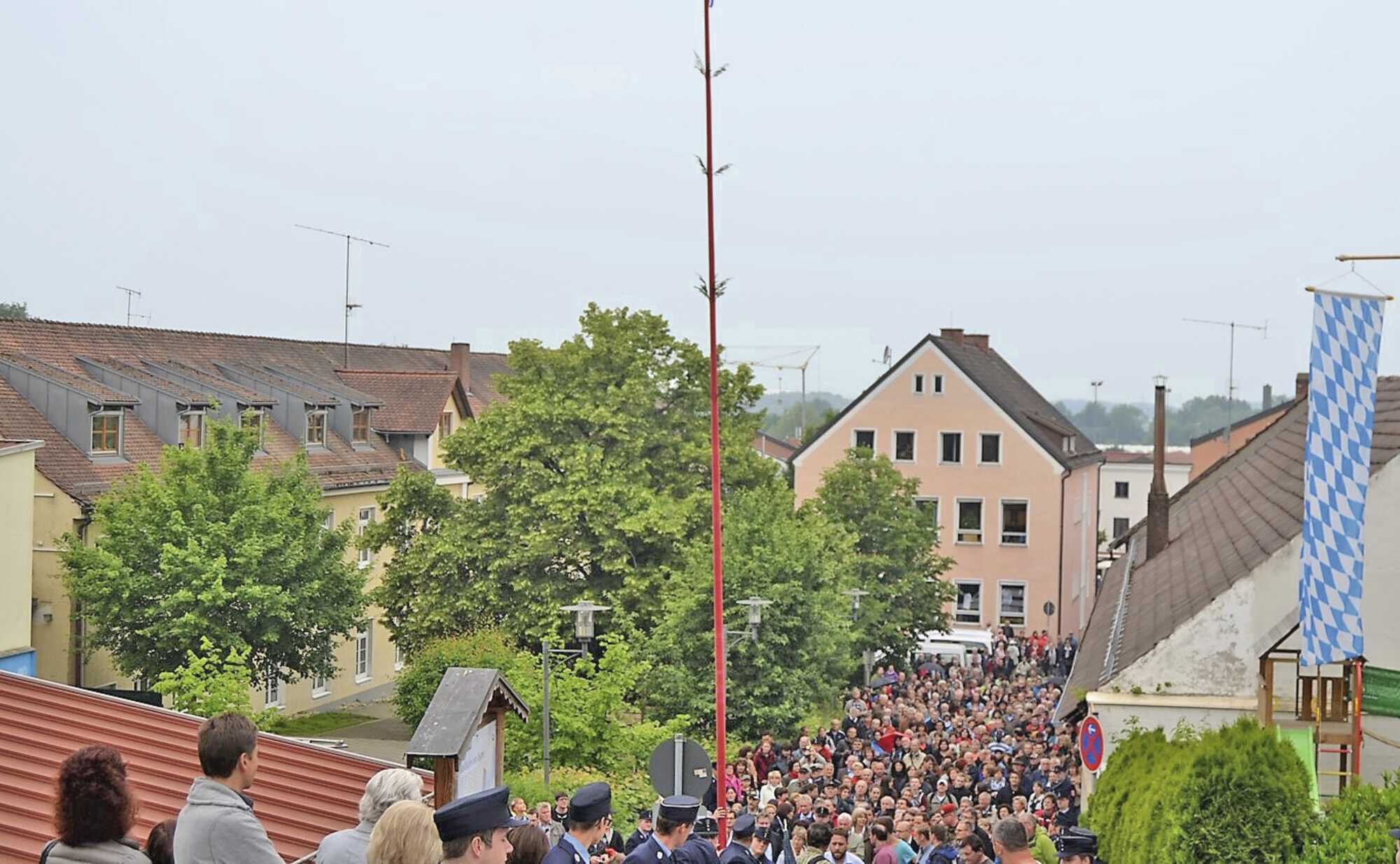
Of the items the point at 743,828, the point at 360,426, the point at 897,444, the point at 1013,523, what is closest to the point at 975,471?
the point at 1013,523

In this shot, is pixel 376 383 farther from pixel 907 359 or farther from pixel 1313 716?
pixel 1313 716

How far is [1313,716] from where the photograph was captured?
18.0m

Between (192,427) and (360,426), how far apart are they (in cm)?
936

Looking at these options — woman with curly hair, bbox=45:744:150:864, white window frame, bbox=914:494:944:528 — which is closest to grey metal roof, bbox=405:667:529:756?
woman with curly hair, bbox=45:744:150:864

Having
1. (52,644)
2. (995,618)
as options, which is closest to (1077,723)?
(52,644)

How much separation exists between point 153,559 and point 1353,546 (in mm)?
25536

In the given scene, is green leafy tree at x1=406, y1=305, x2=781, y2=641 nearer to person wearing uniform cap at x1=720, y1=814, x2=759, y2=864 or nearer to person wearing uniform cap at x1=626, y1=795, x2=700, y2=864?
person wearing uniform cap at x1=720, y1=814, x2=759, y2=864

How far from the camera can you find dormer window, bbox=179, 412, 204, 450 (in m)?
41.4

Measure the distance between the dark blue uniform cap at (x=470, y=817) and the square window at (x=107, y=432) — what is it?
35422 millimetres

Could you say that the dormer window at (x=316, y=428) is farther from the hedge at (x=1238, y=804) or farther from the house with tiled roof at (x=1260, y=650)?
the hedge at (x=1238, y=804)

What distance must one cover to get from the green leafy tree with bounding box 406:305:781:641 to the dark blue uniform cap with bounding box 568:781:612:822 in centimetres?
2824

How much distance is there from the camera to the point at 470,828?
17.3ft

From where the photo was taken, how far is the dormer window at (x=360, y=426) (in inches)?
1981

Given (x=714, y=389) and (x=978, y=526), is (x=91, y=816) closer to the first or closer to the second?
(x=714, y=389)
